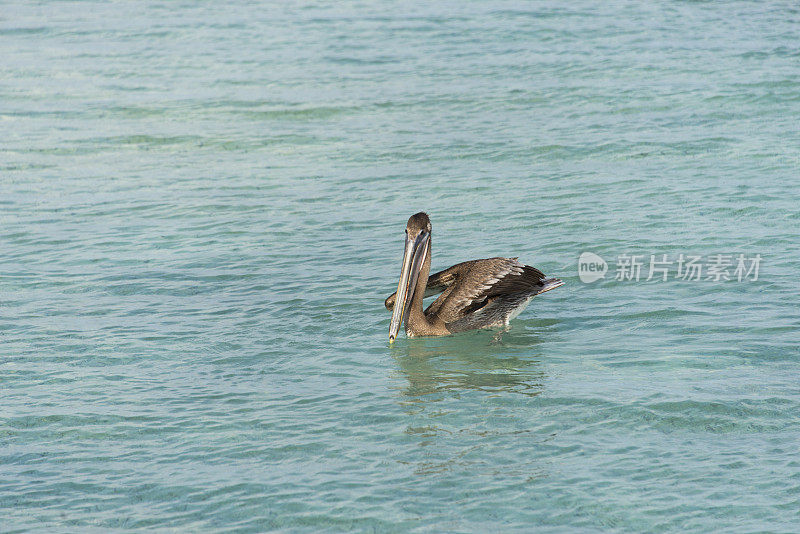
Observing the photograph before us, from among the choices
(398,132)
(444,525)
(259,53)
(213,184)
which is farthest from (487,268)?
(259,53)

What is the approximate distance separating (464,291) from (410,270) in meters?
0.55

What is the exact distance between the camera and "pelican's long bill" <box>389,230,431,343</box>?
867cm

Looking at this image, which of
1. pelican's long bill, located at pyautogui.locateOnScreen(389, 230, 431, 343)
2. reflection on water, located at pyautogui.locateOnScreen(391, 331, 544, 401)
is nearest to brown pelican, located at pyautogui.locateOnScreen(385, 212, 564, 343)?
A: pelican's long bill, located at pyautogui.locateOnScreen(389, 230, 431, 343)

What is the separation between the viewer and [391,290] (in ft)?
32.7

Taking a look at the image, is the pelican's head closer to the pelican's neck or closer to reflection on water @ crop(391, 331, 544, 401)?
the pelican's neck

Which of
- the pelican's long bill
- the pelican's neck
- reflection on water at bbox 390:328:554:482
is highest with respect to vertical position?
the pelican's long bill

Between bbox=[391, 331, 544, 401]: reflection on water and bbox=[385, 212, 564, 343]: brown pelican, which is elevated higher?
bbox=[385, 212, 564, 343]: brown pelican

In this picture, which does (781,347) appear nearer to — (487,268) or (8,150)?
(487,268)

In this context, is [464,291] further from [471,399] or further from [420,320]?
[471,399]

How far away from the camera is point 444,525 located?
5754 mm

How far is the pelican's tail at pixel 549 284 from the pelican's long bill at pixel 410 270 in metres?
1.05

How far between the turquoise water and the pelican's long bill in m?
0.42
